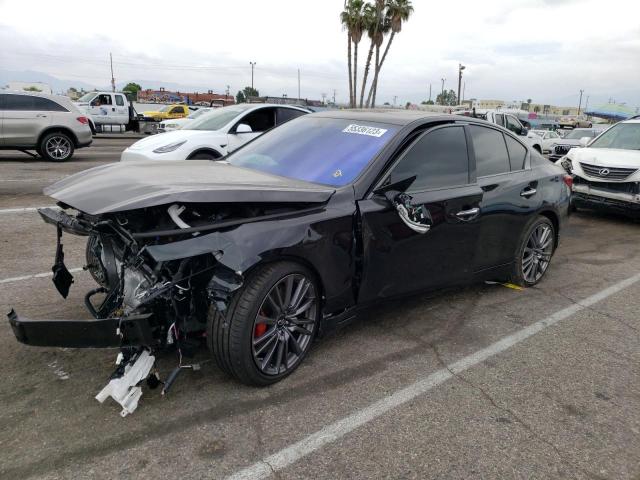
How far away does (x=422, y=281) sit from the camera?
3836mm

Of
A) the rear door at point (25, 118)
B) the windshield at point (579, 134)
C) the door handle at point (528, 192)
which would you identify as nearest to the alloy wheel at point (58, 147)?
the rear door at point (25, 118)

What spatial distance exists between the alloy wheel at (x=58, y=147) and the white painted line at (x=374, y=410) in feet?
41.8

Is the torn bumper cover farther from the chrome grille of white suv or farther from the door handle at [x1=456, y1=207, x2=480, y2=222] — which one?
the chrome grille of white suv

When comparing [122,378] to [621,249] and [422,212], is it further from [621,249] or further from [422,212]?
[621,249]

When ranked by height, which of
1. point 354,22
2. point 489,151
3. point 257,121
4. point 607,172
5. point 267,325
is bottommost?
point 267,325

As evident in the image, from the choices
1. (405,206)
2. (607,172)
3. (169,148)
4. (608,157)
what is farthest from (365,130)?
(608,157)

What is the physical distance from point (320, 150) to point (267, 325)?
Answer: 59.0 inches

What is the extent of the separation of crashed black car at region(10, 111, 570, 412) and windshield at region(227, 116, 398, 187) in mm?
14

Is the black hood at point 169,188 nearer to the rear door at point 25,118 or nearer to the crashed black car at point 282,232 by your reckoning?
the crashed black car at point 282,232

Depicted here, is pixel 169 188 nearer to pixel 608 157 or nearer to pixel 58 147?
pixel 608 157

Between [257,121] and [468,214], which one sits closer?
[468,214]

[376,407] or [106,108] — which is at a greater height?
[106,108]

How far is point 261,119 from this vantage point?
9.64 meters

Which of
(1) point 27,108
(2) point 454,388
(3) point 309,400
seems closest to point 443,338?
(2) point 454,388
